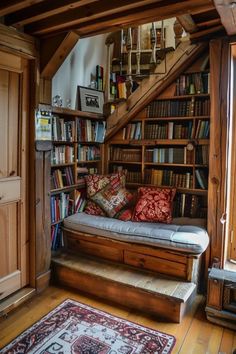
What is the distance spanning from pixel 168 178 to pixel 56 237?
1.39 meters

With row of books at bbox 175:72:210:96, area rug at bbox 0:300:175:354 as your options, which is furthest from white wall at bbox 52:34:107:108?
area rug at bbox 0:300:175:354

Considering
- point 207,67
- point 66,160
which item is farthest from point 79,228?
point 207,67

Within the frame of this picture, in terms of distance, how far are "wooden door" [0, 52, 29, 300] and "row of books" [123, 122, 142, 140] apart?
131 cm

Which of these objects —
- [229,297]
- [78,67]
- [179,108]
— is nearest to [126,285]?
[229,297]

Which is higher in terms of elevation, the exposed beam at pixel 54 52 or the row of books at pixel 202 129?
the exposed beam at pixel 54 52

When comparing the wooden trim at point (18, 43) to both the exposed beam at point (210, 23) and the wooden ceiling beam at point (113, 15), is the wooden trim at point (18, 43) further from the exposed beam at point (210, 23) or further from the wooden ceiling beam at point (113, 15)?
the exposed beam at point (210, 23)

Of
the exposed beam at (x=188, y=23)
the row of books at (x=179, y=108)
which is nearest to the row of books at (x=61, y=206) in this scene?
the row of books at (x=179, y=108)

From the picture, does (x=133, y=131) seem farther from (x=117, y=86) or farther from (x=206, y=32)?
(x=206, y=32)

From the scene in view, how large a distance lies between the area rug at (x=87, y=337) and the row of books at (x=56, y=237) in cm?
80

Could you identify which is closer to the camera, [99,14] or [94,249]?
[99,14]

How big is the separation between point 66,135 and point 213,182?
156 cm

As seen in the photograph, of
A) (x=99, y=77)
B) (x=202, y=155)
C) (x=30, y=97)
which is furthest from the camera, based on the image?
(x=99, y=77)

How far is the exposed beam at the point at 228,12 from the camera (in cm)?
169

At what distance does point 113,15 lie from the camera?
6.82 ft
